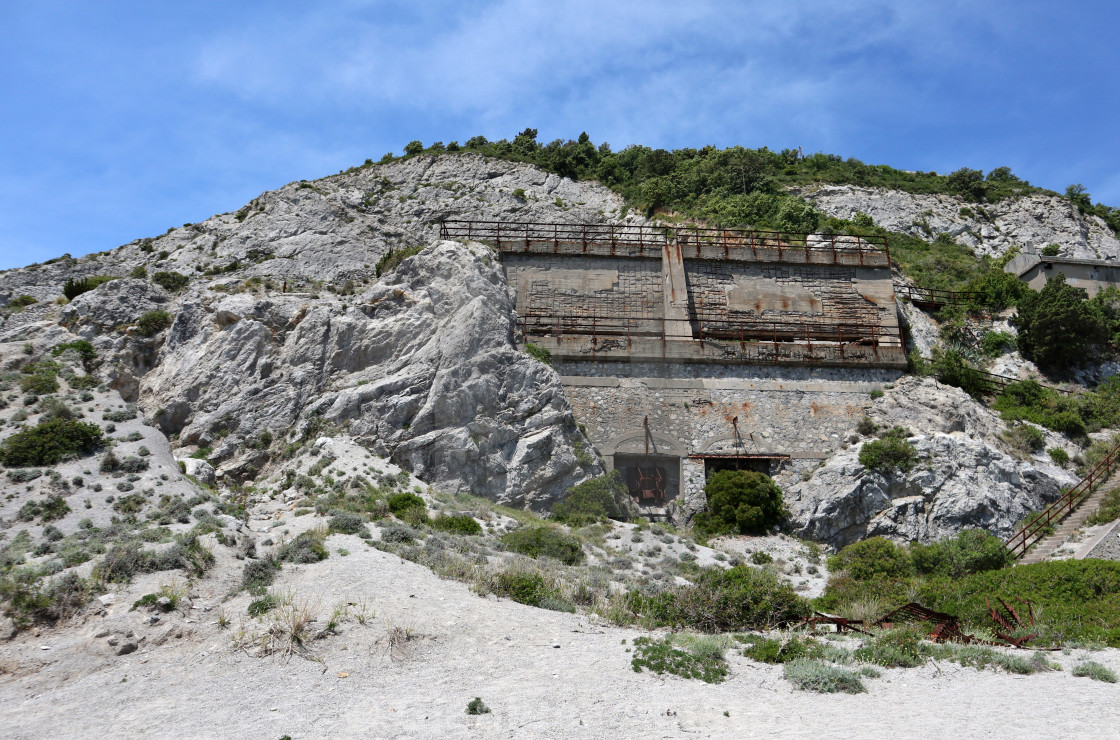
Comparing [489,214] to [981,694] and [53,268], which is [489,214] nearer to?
[53,268]

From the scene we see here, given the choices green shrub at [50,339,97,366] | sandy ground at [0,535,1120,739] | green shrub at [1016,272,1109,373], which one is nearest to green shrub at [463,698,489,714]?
sandy ground at [0,535,1120,739]

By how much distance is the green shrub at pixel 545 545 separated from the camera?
19844mm

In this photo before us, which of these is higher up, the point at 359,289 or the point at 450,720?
the point at 359,289

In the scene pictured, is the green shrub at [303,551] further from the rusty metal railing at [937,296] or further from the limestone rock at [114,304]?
the rusty metal railing at [937,296]

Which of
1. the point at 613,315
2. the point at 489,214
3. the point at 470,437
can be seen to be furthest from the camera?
the point at 489,214

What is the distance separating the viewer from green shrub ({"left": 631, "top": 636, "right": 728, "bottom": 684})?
36.7 feet

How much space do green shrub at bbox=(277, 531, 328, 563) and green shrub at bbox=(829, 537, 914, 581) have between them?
1458cm

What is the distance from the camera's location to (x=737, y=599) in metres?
14.4

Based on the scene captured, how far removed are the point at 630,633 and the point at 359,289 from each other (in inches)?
950

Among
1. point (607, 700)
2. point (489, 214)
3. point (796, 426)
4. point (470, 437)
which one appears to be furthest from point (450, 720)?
point (489, 214)

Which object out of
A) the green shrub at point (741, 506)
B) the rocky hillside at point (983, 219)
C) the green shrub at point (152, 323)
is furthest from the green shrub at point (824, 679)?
the rocky hillside at point (983, 219)

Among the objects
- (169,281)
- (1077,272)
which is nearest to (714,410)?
(1077,272)

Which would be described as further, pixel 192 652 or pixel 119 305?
pixel 119 305

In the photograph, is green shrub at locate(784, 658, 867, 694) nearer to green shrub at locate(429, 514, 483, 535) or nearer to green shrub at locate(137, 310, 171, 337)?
green shrub at locate(429, 514, 483, 535)
